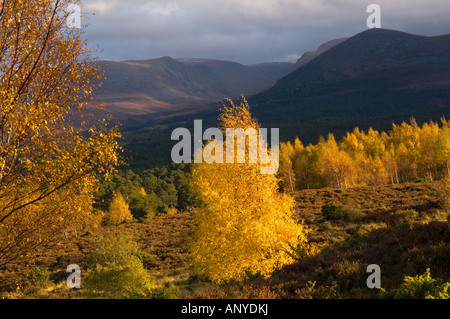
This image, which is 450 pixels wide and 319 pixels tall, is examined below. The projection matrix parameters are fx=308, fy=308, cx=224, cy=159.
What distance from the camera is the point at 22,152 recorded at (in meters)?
8.05

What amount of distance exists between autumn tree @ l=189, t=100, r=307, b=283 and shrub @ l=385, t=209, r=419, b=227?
1399cm

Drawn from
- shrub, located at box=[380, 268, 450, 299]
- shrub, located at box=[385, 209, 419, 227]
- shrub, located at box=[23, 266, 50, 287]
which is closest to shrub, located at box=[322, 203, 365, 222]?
shrub, located at box=[385, 209, 419, 227]

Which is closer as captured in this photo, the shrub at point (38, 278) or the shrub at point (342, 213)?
the shrub at point (38, 278)

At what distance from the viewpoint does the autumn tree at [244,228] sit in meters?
13.4

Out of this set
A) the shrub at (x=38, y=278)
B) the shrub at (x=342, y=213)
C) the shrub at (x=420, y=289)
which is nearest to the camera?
the shrub at (x=420, y=289)

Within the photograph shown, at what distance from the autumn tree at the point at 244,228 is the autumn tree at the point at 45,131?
622 centimetres

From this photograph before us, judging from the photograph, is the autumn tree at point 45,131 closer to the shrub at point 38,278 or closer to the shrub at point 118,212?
the shrub at point 38,278

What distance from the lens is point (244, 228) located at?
13.4 metres

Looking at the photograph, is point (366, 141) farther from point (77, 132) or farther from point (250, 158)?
point (77, 132)

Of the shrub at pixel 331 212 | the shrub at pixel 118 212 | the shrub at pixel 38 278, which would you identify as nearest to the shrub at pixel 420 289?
the shrub at pixel 331 212

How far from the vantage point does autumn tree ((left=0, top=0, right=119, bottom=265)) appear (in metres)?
8.12

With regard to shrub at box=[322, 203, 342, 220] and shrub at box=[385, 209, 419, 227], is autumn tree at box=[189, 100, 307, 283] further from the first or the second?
shrub at box=[322, 203, 342, 220]

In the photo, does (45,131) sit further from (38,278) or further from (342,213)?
(342,213)
